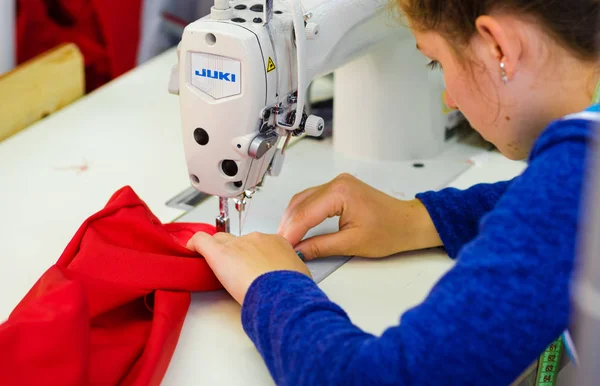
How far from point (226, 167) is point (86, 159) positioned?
57 centimetres

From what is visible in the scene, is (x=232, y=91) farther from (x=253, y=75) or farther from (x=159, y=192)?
(x=159, y=192)

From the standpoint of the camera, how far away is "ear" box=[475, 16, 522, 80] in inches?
31.8

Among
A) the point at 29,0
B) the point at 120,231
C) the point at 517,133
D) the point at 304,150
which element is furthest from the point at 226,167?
the point at 29,0

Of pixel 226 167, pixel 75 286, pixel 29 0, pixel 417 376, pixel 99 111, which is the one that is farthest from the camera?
pixel 29 0

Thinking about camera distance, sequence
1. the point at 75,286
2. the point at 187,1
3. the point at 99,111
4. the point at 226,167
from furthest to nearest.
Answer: the point at 187,1 → the point at 99,111 → the point at 226,167 → the point at 75,286

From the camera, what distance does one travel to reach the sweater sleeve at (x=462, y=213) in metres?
1.19

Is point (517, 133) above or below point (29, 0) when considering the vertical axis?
above

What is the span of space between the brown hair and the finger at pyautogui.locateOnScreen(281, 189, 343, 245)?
14.5 inches

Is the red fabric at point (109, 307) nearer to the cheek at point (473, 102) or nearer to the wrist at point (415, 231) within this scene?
the wrist at point (415, 231)

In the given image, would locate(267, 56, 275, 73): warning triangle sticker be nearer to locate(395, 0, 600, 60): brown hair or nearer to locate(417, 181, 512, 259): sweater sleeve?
locate(395, 0, 600, 60): brown hair

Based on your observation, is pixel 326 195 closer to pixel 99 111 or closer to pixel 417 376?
pixel 417 376

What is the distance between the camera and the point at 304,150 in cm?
156

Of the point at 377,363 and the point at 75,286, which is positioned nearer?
the point at 377,363

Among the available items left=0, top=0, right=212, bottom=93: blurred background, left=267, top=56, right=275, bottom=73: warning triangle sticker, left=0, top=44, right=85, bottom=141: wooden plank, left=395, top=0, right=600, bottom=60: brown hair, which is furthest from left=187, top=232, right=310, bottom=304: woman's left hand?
left=0, top=0, right=212, bottom=93: blurred background
